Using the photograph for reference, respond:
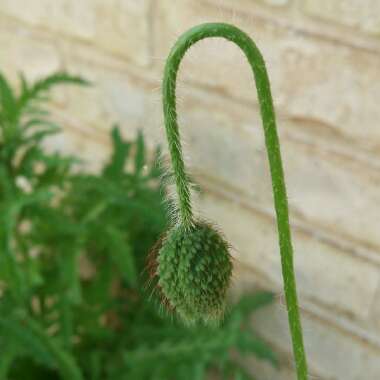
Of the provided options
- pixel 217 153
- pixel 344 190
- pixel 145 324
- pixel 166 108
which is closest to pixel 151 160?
pixel 217 153

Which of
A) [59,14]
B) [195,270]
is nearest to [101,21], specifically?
[59,14]

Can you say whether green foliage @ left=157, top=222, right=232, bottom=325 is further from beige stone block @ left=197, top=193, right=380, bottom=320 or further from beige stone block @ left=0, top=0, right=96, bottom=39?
beige stone block @ left=0, top=0, right=96, bottom=39

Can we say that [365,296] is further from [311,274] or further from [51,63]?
[51,63]

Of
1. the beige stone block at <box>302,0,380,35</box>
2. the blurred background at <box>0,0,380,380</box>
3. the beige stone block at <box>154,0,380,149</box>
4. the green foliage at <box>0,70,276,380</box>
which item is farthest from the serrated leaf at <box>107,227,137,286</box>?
the beige stone block at <box>302,0,380,35</box>

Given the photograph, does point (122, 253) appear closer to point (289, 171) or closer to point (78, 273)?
point (78, 273)

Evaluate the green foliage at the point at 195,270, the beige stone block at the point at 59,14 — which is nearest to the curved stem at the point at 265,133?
the green foliage at the point at 195,270

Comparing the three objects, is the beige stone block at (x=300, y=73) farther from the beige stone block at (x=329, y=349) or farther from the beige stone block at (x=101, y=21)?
the beige stone block at (x=329, y=349)
